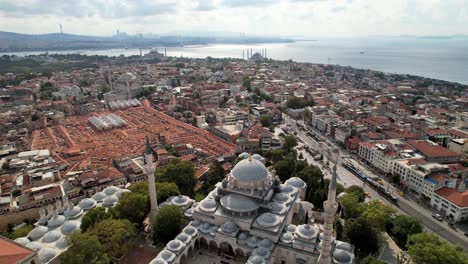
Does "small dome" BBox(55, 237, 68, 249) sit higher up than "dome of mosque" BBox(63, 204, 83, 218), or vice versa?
"dome of mosque" BBox(63, 204, 83, 218)

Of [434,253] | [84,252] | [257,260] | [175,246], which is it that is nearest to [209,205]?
[175,246]

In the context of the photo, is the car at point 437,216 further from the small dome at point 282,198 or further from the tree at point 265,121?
the tree at point 265,121

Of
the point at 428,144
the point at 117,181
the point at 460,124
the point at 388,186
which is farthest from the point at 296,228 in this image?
the point at 460,124

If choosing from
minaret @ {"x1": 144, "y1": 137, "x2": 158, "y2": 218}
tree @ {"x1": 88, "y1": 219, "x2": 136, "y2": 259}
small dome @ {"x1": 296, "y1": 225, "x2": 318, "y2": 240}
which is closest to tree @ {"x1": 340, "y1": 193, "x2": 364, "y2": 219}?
small dome @ {"x1": 296, "y1": 225, "x2": 318, "y2": 240}

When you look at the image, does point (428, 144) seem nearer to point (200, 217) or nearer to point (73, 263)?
point (200, 217)

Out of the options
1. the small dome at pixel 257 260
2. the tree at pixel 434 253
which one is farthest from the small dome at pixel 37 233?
the tree at pixel 434 253

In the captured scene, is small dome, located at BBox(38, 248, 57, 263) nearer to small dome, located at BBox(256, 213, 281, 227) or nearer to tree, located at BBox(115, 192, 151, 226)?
tree, located at BBox(115, 192, 151, 226)

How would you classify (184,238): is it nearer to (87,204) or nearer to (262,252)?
(262,252)

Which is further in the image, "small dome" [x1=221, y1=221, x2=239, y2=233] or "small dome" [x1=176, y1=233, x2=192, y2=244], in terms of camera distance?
"small dome" [x1=221, y1=221, x2=239, y2=233]
